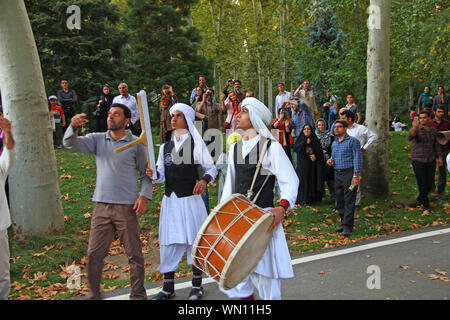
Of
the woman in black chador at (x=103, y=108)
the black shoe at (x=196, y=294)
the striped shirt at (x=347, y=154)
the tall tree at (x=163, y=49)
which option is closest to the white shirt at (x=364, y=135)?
the striped shirt at (x=347, y=154)

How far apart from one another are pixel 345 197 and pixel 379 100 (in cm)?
307

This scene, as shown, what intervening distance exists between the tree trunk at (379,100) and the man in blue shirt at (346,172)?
6.42 feet

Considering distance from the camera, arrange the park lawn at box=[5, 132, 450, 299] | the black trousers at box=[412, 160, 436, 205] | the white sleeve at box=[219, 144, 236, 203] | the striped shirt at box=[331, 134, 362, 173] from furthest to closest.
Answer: the black trousers at box=[412, 160, 436, 205], the striped shirt at box=[331, 134, 362, 173], the park lawn at box=[5, 132, 450, 299], the white sleeve at box=[219, 144, 236, 203]

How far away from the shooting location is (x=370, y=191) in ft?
33.0

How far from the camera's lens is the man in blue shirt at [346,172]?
789cm

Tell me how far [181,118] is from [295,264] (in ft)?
8.92

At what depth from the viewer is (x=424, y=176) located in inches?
368

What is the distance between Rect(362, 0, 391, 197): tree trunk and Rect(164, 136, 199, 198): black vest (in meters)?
5.98

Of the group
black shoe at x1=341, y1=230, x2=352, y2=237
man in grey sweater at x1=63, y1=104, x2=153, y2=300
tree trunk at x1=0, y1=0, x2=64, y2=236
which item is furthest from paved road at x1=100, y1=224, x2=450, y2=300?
tree trunk at x1=0, y1=0, x2=64, y2=236

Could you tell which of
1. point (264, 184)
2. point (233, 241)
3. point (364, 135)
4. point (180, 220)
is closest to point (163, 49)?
point (364, 135)

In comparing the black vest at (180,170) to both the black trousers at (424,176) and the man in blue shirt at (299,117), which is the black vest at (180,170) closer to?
the man in blue shirt at (299,117)

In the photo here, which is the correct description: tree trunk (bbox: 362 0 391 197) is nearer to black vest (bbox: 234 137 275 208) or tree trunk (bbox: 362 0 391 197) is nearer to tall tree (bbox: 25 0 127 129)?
black vest (bbox: 234 137 275 208)

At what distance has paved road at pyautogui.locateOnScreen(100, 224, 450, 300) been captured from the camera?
5.16 metres
